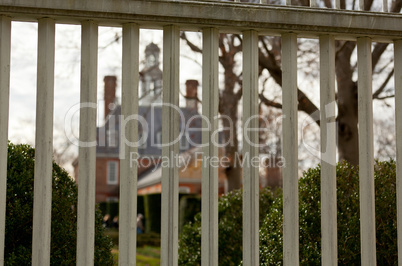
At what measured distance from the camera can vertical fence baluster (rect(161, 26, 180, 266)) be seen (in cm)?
336

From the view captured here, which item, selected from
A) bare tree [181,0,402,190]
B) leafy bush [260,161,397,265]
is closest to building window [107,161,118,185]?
bare tree [181,0,402,190]

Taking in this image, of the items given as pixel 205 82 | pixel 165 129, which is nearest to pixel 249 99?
pixel 205 82

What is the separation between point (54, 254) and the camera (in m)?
3.97

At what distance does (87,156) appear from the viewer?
10.8ft

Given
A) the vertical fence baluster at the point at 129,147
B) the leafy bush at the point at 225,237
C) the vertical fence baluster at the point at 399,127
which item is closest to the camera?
the vertical fence baluster at the point at 129,147

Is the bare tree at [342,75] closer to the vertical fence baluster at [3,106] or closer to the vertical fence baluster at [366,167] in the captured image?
the vertical fence baluster at [366,167]

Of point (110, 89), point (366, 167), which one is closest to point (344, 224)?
point (366, 167)

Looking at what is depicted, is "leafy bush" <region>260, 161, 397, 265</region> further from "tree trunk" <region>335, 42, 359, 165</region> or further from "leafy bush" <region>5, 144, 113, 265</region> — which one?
"tree trunk" <region>335, 42, 359, 165</region>

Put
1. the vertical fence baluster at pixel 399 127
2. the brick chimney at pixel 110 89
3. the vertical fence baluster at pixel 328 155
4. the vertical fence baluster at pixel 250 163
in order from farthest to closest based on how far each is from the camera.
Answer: the brick chimney at pixel 110 89, the vertical fence baluster at pixel 399 127, the vertical fence baluster at pixel 328 155, the vertical fence baluster at pixel 250 163

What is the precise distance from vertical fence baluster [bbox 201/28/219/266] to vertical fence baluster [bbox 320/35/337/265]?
727 millimetres

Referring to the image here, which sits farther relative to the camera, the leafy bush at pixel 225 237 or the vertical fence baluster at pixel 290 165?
the leafy bush at pixel 225 237

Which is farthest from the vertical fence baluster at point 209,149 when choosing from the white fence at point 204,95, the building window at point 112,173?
the building window at point 112,173

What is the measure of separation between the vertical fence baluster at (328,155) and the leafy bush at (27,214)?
5.95 ft

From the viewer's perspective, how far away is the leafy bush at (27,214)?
393cm
